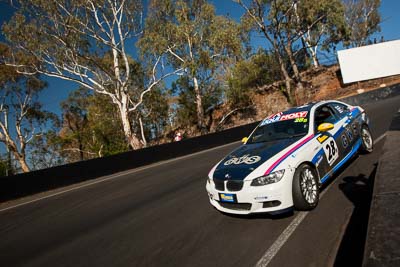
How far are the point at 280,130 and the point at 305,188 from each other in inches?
55.7

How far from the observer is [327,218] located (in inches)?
152

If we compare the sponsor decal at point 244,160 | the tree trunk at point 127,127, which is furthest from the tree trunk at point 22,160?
the sponsor decal at point 244,160

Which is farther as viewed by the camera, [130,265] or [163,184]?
[163,184]

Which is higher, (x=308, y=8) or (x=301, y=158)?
(x=308, y=8)

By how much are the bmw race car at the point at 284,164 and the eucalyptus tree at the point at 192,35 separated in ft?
67.7

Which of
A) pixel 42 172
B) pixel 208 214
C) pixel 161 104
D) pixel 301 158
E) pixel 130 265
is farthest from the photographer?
pixel 161 104

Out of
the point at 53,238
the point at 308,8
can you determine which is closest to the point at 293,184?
the point at 53,238

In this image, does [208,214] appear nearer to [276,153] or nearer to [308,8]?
[276,153]

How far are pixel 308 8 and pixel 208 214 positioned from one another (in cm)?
3359

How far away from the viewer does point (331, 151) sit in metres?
4.88

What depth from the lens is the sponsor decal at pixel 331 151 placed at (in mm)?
4748

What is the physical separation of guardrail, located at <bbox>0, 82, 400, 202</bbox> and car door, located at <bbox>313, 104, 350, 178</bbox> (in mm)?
9773

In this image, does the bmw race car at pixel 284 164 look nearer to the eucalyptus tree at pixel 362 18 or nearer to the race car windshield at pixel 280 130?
the race car windshield at pixel 280 130

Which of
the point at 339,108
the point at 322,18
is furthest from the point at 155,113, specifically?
the point at 339,108
